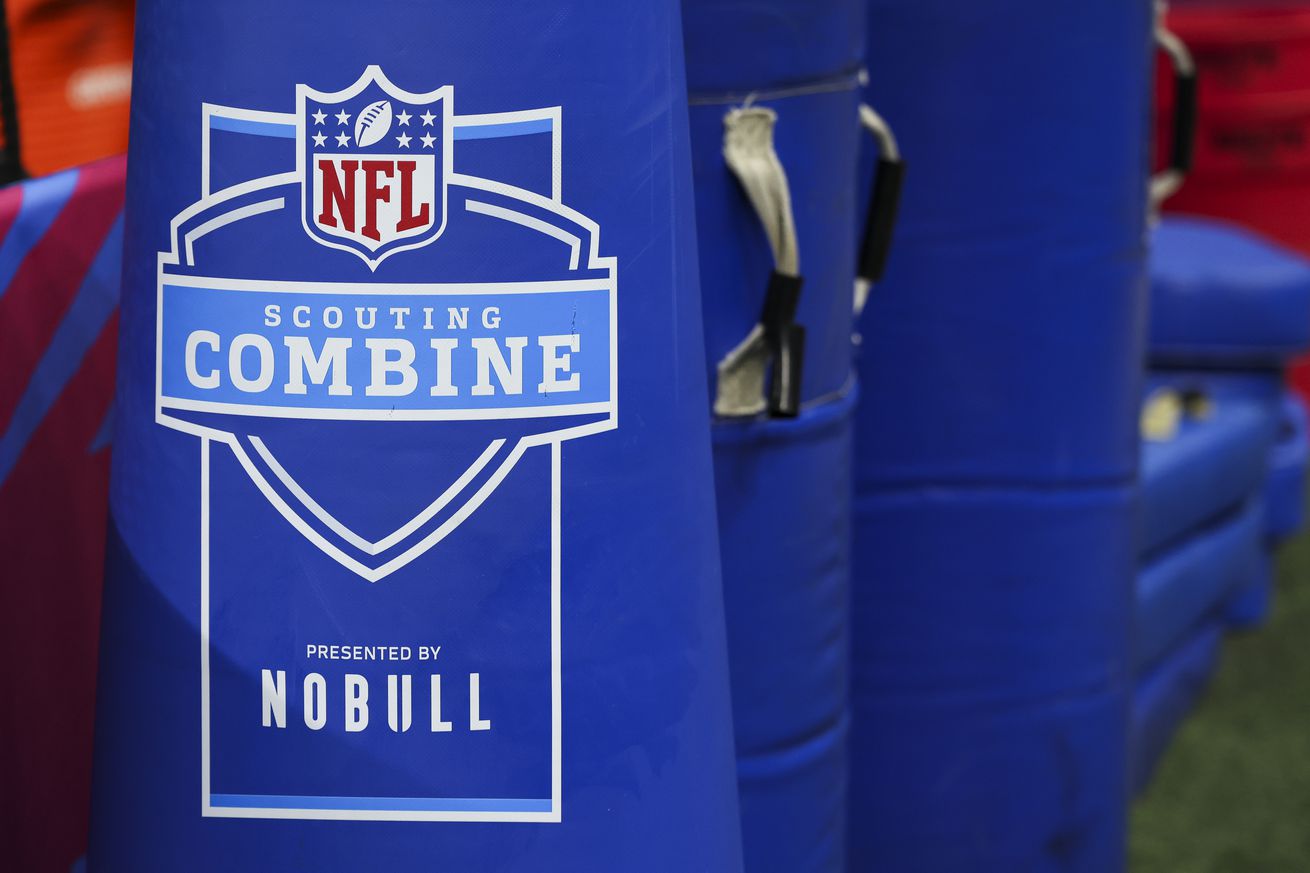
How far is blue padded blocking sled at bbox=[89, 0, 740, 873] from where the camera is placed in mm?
1086

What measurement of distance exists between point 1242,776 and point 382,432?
2.12 m

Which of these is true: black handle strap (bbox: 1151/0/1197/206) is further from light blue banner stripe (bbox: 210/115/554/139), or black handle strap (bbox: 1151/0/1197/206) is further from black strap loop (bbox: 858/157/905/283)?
light blue banner stripe (bbox: 210/115/554/139)

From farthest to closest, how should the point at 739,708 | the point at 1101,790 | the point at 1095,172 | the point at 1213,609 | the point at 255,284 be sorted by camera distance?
the point at 1213,609 < the point at 1101,790 < the point at 1095,172 < the point at 739,708 < the point at 255,284

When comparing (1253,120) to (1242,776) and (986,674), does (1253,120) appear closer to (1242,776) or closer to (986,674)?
(1242,776)

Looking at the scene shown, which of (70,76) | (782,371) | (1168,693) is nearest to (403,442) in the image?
(782,371)

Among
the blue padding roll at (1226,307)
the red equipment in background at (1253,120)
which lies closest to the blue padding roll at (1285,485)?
the blue padding roll at (1226,307)

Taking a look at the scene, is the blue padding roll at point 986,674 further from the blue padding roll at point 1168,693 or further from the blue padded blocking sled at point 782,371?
the blue padding roll at point 1168,693

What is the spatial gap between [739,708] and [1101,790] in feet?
2.58

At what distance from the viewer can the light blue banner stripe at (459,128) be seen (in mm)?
1081

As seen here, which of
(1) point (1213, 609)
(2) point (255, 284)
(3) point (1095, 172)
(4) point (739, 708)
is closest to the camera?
(2) point (255, 284)

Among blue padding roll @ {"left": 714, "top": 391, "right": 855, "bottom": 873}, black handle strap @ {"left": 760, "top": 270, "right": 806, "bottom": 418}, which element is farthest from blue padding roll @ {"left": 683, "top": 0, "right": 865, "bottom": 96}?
blue padding roll @ {"left": 714, "top": 391, "right": 855, "bottom": 873}

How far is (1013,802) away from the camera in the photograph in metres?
2.18

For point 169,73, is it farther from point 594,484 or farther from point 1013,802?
point 1013,802

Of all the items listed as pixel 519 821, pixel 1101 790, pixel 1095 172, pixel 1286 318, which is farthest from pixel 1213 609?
pixel 519 821
